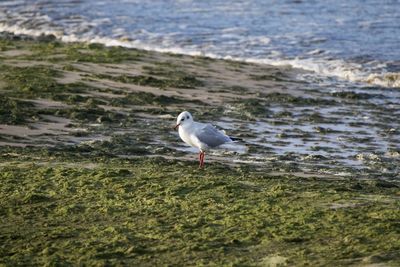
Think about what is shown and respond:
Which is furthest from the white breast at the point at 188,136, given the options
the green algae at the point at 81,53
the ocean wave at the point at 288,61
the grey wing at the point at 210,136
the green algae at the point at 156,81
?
the ocean wave at the point at 288,61

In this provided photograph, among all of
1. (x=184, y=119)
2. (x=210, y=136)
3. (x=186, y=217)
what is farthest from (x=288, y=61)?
(x=186, y=217)

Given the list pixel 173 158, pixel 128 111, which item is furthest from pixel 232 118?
pixel 173 158

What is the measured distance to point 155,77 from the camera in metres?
14.8

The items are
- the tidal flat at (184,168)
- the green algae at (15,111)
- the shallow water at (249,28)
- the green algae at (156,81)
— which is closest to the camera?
the tidal flat at (184,168)

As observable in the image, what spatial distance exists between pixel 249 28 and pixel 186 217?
600 inches

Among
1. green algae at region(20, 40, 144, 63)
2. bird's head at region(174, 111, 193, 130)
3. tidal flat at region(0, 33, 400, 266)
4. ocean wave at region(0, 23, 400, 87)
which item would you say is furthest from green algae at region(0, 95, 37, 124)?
ocean wave at region(0, 23, 400, 87)

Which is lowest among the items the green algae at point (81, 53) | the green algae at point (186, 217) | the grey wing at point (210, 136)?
the green algae at point (186, 217)

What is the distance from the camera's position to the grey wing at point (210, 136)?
31.2 ft

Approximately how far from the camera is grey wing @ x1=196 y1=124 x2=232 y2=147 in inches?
374

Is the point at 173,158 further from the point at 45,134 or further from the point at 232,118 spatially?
the point at 232,118

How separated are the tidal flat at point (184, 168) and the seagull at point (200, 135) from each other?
0.71ft

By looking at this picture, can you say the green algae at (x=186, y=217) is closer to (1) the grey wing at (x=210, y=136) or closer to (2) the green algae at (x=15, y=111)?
(1) the grey wing at (x=210, y=136)

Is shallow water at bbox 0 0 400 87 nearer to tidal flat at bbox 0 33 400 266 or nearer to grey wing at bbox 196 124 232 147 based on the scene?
tidal flat at bbox 0 33 400 266

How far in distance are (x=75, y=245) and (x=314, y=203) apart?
209 centimetres
